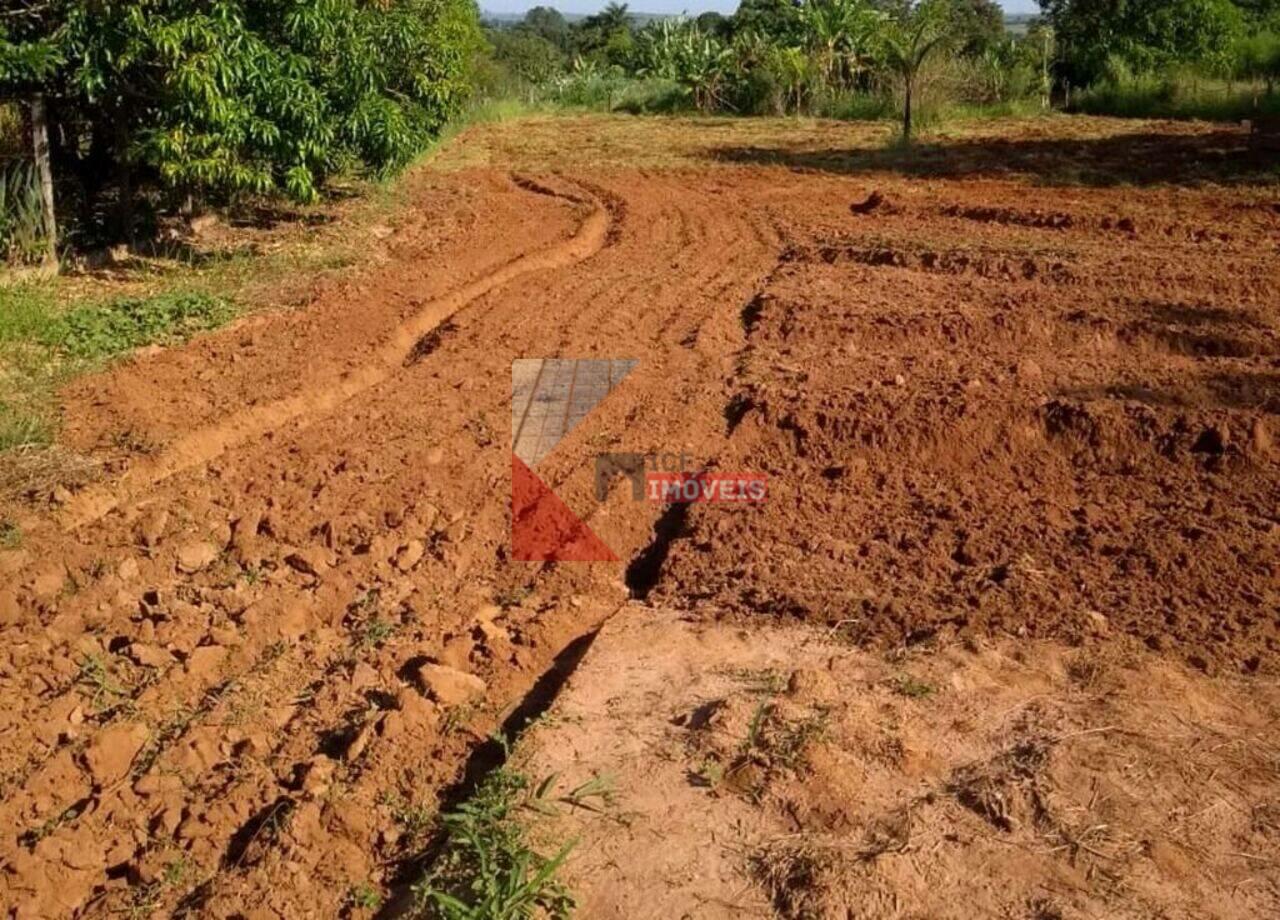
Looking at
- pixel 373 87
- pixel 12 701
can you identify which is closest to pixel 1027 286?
pixel 373 87

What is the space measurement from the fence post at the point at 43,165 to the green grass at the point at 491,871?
295 inches

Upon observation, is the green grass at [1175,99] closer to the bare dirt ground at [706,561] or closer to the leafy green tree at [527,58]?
the bare dirt ground at [706,561]

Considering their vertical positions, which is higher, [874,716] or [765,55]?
[765,55]

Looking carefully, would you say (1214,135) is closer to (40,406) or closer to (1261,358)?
(1261,358)

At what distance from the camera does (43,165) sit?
907cm

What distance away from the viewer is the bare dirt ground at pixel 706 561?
351 cm

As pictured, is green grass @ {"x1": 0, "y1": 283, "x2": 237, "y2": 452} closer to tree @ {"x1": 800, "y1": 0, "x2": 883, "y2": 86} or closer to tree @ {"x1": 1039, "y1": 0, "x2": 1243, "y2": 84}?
tree @ {"x1": 1039, "y1": 0, "x2": 1243, "y2": 84}

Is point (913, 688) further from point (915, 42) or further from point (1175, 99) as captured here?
point (1175, 99)

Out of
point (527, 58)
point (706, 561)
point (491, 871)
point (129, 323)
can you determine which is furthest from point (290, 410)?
point (527, 58)

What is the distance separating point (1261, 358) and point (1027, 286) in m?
2.01

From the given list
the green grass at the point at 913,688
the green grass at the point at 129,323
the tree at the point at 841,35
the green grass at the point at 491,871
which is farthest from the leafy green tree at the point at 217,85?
the tree at the point at 841,35

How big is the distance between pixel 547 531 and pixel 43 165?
6.18 meters

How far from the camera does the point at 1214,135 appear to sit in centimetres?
1683

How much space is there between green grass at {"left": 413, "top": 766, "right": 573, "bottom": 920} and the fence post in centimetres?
749
